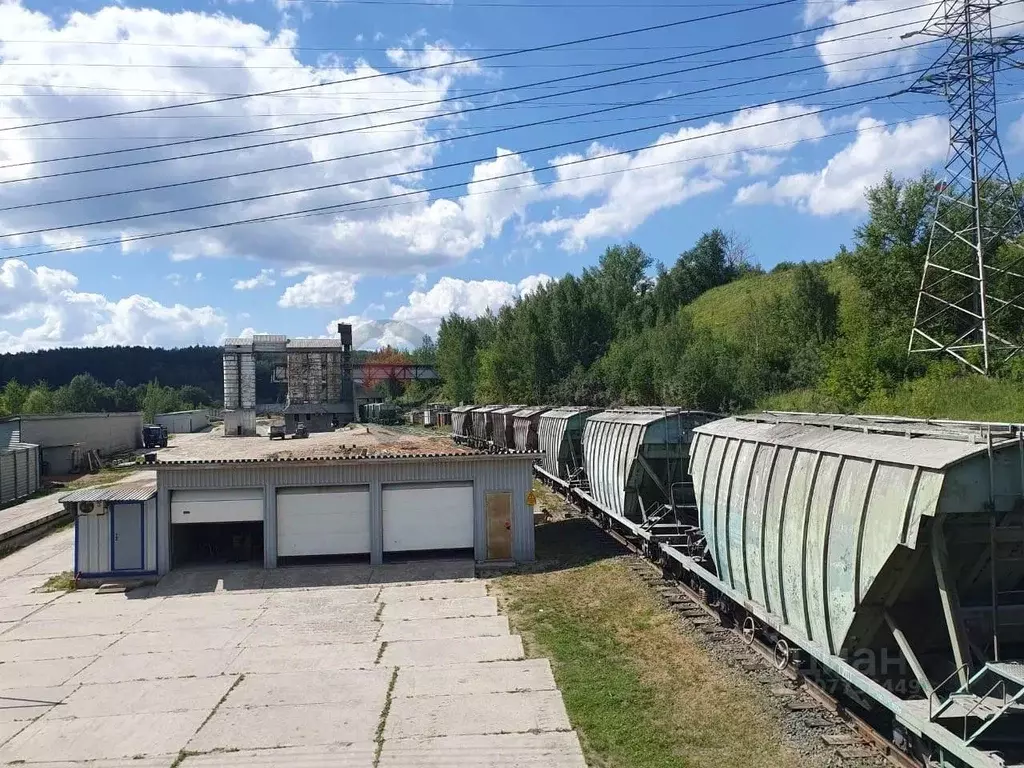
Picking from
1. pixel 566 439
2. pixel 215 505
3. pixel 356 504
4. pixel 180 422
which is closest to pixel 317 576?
pixel 356 504

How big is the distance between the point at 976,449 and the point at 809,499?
7.66 feet

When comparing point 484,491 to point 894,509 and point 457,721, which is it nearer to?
point 457,721

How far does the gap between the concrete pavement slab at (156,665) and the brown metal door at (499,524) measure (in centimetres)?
743

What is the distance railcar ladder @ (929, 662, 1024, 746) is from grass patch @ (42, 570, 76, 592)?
18663 mm

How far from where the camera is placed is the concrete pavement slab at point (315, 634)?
13062 millimetres

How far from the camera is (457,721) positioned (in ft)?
30.7

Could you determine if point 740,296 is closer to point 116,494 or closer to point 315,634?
point 116,494

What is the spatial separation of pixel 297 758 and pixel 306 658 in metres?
3.71

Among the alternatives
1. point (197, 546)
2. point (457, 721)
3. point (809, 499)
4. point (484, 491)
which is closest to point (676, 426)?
point (484, 491)

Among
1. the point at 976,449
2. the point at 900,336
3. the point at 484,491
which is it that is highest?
the point at 900,336

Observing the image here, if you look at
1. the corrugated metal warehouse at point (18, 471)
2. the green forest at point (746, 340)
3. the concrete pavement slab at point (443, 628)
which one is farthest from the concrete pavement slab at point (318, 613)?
the corrugated metal warehouse at point (18, 471)

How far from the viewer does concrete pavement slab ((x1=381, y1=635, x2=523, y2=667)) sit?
11734 millimetres

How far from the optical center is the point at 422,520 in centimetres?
1891

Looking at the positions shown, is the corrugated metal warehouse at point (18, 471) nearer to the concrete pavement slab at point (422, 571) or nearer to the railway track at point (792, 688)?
the concrete pavement slab at point (422, 571)
